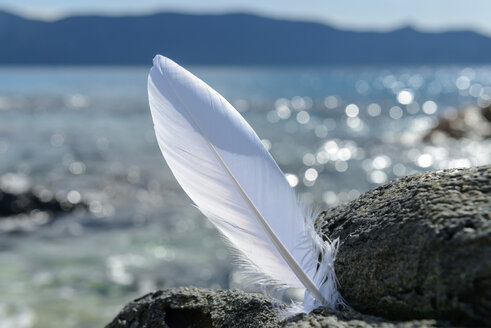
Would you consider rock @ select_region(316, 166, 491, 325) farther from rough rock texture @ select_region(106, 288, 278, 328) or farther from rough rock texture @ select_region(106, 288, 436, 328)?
rough rock texture @ select_region(106, 288, 278, 328)

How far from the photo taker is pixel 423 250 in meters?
1.29

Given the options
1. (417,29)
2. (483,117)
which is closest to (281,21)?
(417,29)

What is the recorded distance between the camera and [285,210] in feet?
5.63

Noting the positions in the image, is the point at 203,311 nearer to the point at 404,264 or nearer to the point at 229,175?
the point at 229,175

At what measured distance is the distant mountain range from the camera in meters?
149

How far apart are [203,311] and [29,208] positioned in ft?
25.7

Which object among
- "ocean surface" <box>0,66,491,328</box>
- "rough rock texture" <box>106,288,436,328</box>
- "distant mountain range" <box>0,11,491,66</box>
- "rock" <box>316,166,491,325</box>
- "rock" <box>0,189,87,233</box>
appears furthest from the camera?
"distant mountain range" <box>0,11,491,66</box>

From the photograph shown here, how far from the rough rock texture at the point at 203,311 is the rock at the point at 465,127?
16.3 metres

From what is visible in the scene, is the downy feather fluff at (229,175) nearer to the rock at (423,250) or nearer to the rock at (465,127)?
the rock at (423,250)

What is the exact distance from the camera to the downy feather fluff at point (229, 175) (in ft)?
5.43

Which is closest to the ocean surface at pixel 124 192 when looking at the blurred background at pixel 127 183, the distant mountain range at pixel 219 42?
the blurred background at pixel 127 183

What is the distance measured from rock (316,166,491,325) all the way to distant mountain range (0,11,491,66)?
14117 centimetres

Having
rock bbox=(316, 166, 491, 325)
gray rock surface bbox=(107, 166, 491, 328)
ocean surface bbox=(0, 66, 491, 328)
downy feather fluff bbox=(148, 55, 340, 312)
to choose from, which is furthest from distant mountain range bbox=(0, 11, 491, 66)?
rock bbox=(316, 166, 491, 325)

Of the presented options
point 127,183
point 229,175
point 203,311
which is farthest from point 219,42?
point 203,311
